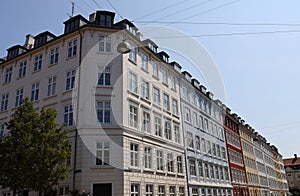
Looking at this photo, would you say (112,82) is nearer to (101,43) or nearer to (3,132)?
(101,43)

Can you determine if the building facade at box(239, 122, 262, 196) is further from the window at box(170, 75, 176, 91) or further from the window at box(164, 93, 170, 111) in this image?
the window at box(164, 93, 170, 111)

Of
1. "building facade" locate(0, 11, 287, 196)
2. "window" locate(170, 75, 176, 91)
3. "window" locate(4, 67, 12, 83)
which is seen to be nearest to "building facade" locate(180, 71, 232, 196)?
"building facade" locate(0, 11, 287, 196)

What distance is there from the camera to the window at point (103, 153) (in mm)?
20469

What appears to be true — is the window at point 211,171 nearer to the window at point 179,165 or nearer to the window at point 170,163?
the window at point 179,165

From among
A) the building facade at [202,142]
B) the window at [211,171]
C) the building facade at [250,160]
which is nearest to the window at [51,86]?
the building facade at [202,142]

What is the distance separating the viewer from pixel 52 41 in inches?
1017

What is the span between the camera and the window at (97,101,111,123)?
2169 centimetres

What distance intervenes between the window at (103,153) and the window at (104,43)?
804 cm

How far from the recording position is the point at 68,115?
73.6 ft

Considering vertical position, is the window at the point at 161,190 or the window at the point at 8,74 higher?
the window at the point at 8,74

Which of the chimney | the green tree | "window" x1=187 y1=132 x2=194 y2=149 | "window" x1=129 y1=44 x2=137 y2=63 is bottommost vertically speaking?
the green tree

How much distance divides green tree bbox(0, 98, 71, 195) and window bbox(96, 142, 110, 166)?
8.85ft

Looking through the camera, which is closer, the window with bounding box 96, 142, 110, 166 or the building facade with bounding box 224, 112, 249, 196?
the window with bounding box 96, 142, 110, 166

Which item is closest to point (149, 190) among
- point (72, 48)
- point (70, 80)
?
point (70, 80)
